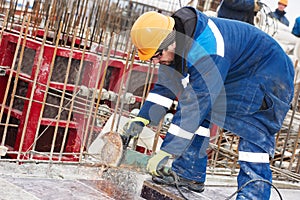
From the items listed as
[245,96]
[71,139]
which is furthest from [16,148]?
[245,96]

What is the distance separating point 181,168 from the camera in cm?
457

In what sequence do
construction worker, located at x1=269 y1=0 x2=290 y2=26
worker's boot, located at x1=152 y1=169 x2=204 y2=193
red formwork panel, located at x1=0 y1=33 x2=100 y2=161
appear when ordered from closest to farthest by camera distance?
1. worker's boot, located at x1=152 y1=169 x2=204 y2=193
2. red formwork panel, located at x1=0 y1=33 x2=100 y2=161
3. construction worker, located at x1=269 y1=0 x2=290 y2=26

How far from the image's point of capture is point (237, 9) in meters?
7.22

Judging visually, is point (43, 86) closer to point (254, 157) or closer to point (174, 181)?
point (174, 181)

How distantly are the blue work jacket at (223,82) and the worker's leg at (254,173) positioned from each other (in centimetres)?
7

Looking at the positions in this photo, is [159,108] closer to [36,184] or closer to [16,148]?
[36,184]

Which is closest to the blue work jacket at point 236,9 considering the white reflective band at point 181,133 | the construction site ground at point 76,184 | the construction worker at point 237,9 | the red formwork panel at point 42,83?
the construction worker at point 237,9

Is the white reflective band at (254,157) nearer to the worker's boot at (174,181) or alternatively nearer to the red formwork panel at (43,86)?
the worker's boot at (174,181)

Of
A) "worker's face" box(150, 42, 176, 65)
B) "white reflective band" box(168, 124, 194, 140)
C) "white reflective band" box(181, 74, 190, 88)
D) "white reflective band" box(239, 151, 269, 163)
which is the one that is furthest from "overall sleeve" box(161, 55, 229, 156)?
"white reflective band" box(239, 151, 269, 163)

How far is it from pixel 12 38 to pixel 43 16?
3.90ft

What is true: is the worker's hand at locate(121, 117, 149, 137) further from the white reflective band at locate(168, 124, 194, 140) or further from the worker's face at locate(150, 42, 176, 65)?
the worker's face at locate(150, 42, 176, 65)

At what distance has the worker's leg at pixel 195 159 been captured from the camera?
4.50m

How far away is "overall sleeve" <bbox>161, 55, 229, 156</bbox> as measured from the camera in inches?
150

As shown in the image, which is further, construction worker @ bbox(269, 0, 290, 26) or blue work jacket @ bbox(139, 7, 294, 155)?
construction worker @ bbox(269, 0, 290, 26)
